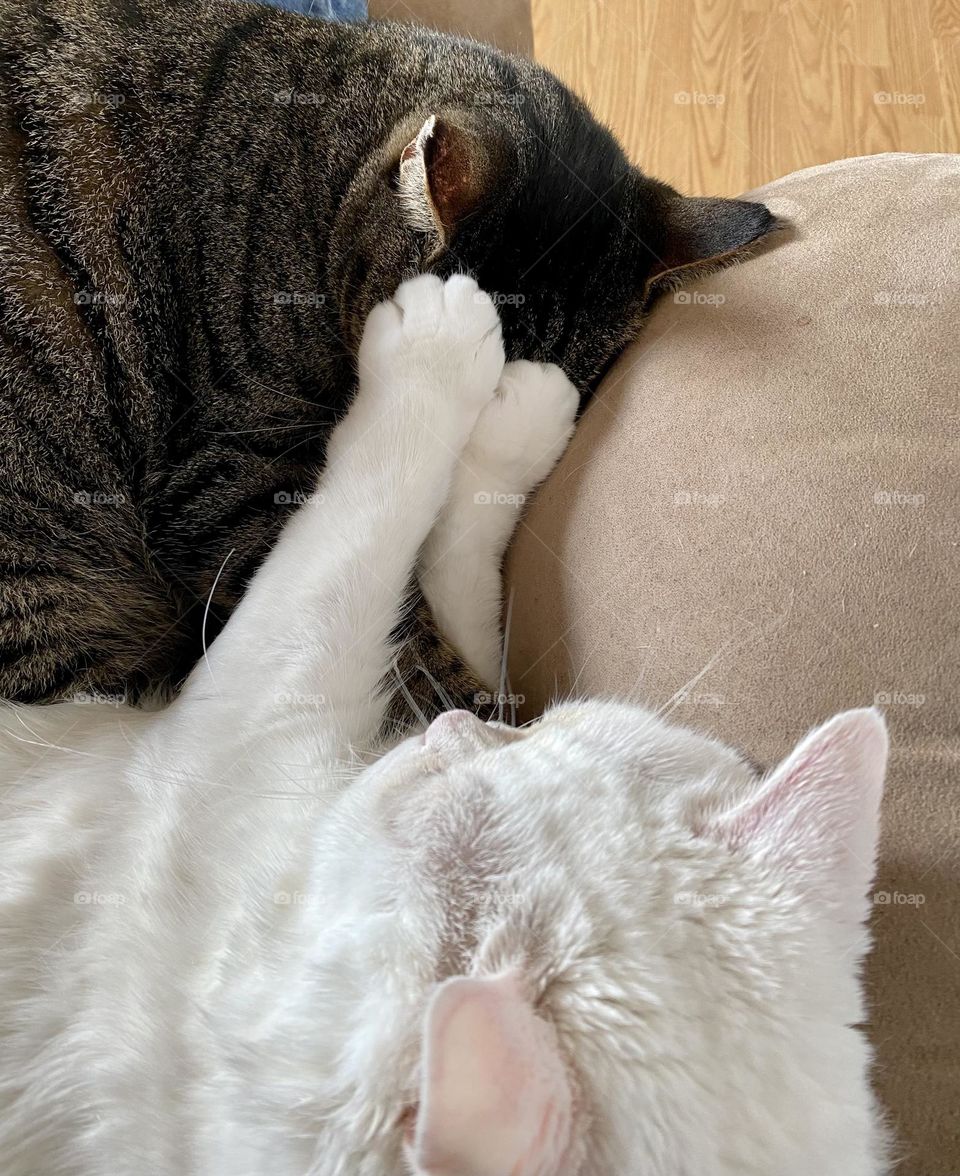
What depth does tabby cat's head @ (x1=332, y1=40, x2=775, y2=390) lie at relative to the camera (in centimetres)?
116

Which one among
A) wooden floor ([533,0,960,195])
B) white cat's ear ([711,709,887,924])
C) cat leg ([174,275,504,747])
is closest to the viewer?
white cat's ear ([711,709,887,924])

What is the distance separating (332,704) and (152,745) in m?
0.22

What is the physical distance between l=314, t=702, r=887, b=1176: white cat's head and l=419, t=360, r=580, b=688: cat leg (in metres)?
0.45

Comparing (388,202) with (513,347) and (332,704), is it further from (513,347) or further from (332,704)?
(332,704)

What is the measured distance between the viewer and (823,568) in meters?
0.90

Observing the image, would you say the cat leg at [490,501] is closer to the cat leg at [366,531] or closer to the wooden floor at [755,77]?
the cat leg at [366,531]

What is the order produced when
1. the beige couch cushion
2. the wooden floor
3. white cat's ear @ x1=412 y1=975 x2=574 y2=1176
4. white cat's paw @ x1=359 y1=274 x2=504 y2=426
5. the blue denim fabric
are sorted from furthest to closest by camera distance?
1. the wooden floor
2. the blue denim fabric
3. white cat's paw @ x1=359 y1=274 x2=504 y2=426
4. the beige couch cushion
5. white cat's ear @ x1=412 y1=975 x2=574 y2=1176

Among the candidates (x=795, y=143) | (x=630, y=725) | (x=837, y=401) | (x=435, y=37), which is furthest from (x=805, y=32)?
(x=630, y=725)

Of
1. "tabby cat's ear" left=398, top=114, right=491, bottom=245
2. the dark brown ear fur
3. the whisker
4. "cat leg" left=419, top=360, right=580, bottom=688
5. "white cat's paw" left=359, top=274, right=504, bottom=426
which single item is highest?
"tabby cat's ear" left=398, top=114, right=491, bottom=245

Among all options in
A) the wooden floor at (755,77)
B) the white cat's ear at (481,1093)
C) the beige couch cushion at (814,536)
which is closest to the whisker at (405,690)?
the beige couch cushion at (814,536)

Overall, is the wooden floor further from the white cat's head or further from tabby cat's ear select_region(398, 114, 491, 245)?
the white cat's head

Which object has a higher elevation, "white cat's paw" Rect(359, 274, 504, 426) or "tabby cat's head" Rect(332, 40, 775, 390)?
"tabby cat's head" Rect(332, 40, 775, 390)

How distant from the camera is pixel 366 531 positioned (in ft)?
3.64

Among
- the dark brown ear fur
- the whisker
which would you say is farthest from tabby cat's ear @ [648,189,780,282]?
the whisker
